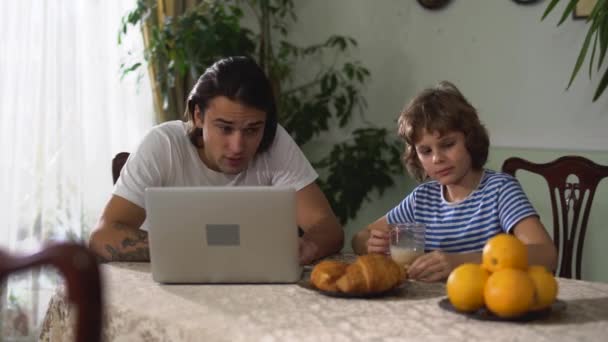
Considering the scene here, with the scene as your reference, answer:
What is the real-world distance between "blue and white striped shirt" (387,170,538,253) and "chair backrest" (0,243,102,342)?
123 centimetres

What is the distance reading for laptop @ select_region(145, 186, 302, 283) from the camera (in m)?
1.43

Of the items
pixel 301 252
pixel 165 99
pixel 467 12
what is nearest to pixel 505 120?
pixel 467 12

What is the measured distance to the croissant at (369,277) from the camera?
4.46 ft

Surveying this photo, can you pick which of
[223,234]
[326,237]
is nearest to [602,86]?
[326,237]

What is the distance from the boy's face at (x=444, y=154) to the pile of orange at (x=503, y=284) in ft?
1.95

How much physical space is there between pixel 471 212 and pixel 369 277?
0.59m

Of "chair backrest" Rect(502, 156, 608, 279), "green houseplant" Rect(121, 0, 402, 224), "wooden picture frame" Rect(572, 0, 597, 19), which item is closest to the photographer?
"chair backrest" Rect(502, 156, 608, 279)

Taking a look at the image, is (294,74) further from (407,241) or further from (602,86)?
(407,241)

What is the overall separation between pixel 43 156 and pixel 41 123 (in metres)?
0.13

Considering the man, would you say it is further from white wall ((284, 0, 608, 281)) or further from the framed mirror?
the framed mirror

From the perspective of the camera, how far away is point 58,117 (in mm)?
3039

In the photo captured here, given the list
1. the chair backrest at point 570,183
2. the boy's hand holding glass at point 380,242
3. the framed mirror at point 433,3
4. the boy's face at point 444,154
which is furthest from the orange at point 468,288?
the framed mirror at point 433,3

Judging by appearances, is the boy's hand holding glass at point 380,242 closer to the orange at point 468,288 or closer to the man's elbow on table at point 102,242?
the orange at point 468,288

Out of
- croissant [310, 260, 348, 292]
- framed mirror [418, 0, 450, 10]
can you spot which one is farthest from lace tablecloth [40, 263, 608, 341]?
framed mirror [418, 0, 450, 10]
